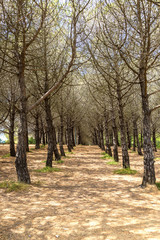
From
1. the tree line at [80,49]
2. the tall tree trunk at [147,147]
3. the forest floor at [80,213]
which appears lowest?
the forest floor at [80,213]

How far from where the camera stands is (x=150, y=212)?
4.34 metres

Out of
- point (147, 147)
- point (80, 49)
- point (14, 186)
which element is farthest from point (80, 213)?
point (80, 49)

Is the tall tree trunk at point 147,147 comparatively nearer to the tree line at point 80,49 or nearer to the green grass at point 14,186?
the tree line at point 80,49

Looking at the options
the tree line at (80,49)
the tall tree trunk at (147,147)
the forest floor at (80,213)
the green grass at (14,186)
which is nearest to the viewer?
the forest floor at (80,213)

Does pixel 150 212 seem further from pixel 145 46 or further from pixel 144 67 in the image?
pixel 145 46

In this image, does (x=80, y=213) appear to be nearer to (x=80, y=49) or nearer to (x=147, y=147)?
(x=147, y=147)

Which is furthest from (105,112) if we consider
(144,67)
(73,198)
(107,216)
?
(107,216)

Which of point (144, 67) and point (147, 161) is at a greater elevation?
point (144, 67)

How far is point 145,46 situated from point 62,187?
19.2 ft

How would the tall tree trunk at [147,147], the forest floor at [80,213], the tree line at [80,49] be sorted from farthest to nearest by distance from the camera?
the tree line at [80,49], the tall tree trunk at [147,147], the forest floor at [80,213]

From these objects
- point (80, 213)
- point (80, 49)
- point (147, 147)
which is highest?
point (80, 49)

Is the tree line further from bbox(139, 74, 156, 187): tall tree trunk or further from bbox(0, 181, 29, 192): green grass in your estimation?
bbox(0, 181, 29, 192): green grass

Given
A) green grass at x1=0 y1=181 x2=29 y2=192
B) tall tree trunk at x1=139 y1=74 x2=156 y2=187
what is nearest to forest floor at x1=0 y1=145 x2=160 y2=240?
green grass at x1=0 y1=181 x2=29 y2=192

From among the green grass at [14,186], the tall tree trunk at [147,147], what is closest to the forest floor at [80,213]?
the green grass at [14,186]
